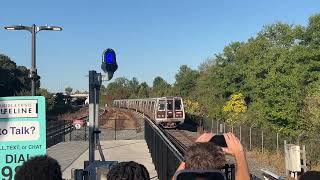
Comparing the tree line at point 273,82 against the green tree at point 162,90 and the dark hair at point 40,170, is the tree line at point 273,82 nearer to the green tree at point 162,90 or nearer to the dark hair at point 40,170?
the dark hair at point 40,170

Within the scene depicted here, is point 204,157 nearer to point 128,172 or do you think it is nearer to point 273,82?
point 128,172

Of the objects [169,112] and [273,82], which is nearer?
[169,112]

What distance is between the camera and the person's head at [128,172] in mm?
3143

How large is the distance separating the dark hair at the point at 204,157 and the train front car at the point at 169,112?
39.2 meters

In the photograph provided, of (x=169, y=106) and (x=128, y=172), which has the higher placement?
(x=128, y=172)

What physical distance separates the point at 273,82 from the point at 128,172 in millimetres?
43648

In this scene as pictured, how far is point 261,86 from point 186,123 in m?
8.86

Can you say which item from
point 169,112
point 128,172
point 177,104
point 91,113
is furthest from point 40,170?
point 177,104

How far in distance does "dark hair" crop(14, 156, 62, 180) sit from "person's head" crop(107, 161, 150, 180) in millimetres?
457

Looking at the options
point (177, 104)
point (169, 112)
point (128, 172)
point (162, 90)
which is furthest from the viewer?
point (162, 90)

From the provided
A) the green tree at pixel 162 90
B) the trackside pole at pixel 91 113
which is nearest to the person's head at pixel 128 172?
the trackside pole at pixel 91 113

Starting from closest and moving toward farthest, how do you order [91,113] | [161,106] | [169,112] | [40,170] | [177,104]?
[40,170] < [91,113] < [169,112] < [161,106] < [177,104]

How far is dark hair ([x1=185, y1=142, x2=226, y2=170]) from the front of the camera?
135 inches

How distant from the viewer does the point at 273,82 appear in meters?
45.6
